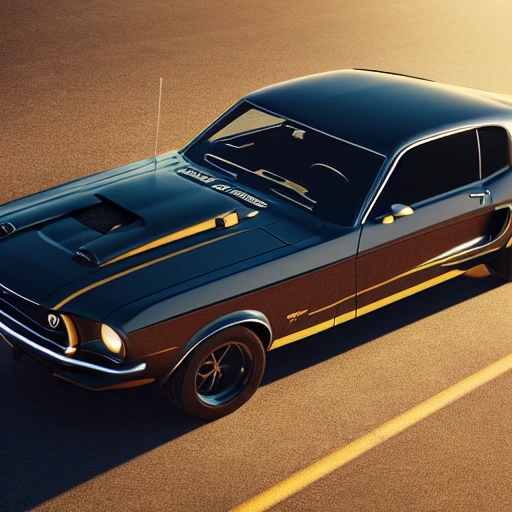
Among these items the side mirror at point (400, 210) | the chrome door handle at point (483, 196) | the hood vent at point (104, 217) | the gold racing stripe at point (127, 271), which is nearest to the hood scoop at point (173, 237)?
the gold racing stripe at point (127, 271)

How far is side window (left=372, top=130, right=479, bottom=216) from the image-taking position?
6699 millimetres

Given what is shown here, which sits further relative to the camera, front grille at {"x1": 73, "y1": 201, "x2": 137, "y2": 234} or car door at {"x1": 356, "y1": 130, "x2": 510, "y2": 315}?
car door at {"x1": 356, "y1": 130, "x2": 510, "y2": 315}

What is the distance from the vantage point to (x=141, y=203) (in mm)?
6527

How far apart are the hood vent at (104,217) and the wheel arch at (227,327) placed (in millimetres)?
1001

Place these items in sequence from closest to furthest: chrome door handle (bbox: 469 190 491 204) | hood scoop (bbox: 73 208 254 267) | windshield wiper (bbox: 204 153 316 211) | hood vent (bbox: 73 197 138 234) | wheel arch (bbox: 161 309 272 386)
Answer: wheel arch (bbox: 161 309 272 386), hood scoop (bbox: 73 208 254 267), hood vent (bbox: 73 197 138 234), windshield wiper (bbox: 204 153 316 211), chrome door handle (bbox: 469 190 491 204)

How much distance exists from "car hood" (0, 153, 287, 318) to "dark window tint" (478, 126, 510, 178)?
6.05ft

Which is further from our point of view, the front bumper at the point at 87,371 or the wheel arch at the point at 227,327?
the wheel arch at the point at 227,327

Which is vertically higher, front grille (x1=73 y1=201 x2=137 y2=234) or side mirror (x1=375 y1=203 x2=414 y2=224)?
front grille (x1=73 y1=201 x2=137 y2=234)

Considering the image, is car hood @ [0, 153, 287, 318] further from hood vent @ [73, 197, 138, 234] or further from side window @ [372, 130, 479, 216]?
side window @ [372, 130, 479, 216]

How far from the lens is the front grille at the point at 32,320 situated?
5660 mm

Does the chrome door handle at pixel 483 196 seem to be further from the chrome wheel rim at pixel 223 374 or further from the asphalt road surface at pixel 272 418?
the chrome wheel rim at pixel 223 374

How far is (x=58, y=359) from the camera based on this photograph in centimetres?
562

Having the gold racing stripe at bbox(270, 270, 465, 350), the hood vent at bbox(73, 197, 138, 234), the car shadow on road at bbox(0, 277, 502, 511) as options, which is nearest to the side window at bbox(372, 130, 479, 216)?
the gold racing stripe at bbox(270, 270, 465, 350)

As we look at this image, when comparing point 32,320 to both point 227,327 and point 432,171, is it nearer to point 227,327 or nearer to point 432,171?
point 227,327
